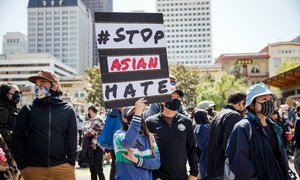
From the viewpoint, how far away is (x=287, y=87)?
3528 centimetres

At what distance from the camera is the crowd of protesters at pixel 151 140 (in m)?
4.10

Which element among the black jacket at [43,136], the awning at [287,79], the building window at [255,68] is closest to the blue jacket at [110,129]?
the black jacket at [43,136]

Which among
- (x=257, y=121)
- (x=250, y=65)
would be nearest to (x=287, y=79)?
(x=257, y=121)

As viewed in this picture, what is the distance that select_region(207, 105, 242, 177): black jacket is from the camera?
5453 millimetres

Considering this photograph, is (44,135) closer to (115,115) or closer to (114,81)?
(114,81)

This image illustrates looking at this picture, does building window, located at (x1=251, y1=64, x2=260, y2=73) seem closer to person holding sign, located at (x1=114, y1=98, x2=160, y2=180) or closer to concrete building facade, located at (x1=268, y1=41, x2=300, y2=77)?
concrete building facade, located at (x1=268, y1=41, x2=300, y2=77)

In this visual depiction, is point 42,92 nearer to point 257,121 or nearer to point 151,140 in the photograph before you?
point 151,140

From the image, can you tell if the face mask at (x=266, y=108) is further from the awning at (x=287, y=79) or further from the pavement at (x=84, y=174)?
the awning at (x=287, y=79)

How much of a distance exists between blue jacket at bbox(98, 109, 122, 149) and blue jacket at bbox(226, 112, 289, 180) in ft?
9.62

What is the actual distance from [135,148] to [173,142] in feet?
2.26

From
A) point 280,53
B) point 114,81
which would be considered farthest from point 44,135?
point 280,53

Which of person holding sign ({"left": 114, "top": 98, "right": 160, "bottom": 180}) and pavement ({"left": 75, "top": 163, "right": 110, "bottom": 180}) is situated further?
pavement ({"left": 75, "top": 163, "right": 110, "bottom": 180})

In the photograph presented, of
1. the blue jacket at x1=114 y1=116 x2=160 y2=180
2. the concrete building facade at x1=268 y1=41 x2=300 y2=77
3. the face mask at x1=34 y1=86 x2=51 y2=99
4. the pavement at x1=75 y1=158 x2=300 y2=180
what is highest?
the concrete building facade at x1=268 y1=41 x2=300 y2=77

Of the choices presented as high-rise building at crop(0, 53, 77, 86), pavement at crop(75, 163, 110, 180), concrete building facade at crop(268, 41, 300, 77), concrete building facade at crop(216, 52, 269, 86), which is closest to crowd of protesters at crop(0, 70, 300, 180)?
pavement at crop(75, 163, 110, 180)
